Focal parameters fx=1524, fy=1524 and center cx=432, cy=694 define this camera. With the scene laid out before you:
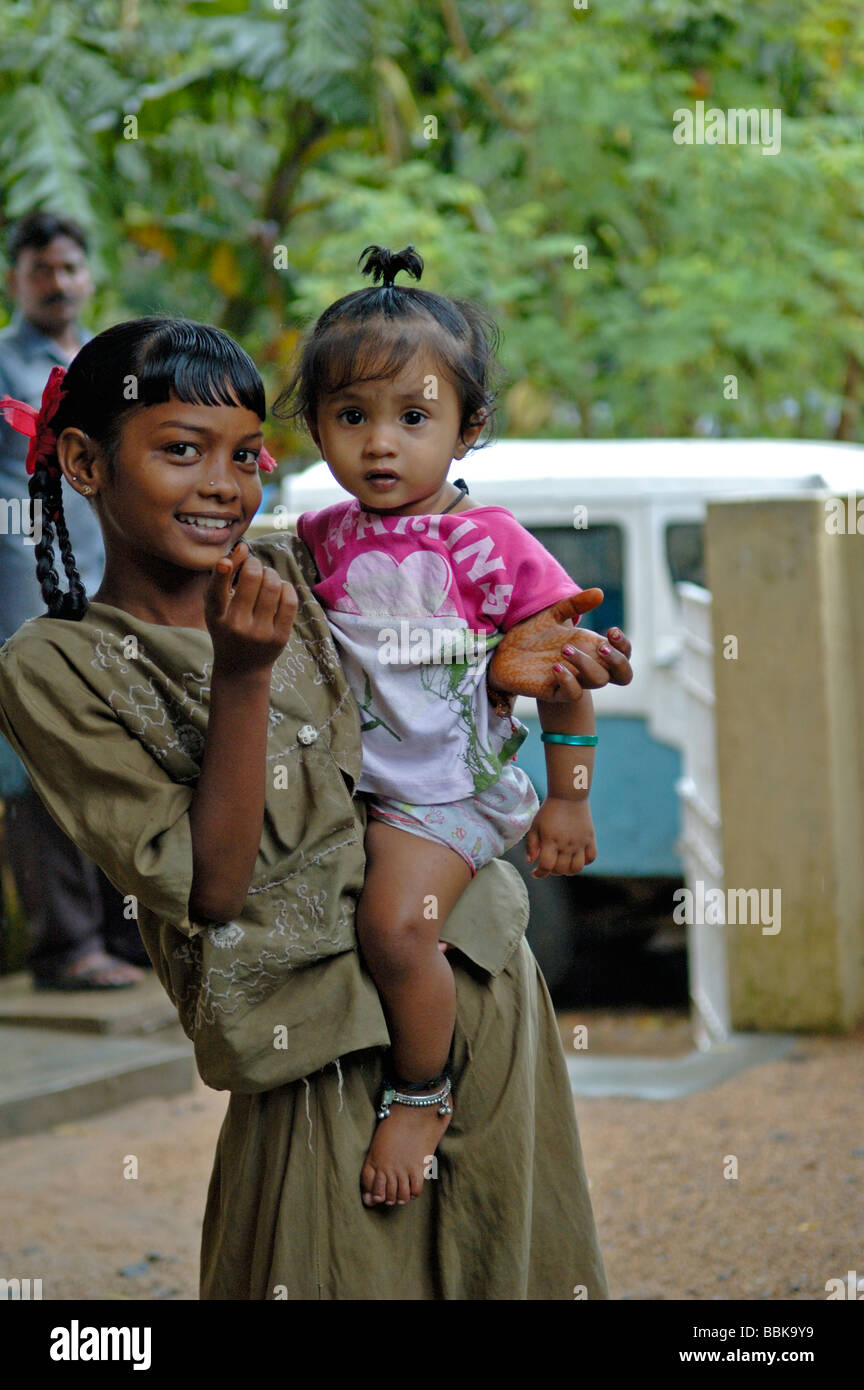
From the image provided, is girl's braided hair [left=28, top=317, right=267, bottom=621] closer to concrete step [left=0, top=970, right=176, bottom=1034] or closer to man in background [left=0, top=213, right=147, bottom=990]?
man in background [left=0, top=213, right=147, bottom=990]

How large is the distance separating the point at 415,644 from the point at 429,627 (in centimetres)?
3

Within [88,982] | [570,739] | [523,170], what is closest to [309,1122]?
[570,739]

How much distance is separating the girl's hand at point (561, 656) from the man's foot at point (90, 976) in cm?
375

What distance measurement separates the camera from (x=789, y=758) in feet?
17.2

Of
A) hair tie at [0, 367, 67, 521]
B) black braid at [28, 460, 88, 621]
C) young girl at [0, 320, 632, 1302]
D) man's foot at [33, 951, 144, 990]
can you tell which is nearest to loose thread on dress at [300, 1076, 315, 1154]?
young girl at [0, 320, 632, 1302]

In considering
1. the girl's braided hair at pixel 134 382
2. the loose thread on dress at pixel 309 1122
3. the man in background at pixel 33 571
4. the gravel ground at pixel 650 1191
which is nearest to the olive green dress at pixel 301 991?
the loose thread on dress at pixel 309 1122

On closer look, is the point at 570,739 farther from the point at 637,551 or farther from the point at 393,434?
the point at 637,551

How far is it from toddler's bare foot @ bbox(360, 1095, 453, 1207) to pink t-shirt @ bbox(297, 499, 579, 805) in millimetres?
368

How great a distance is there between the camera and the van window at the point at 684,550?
22.3 feet

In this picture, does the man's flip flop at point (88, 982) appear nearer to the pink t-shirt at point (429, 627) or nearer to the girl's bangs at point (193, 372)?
the pink t-shirt at point (429, 627)

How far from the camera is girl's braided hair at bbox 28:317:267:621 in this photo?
5.51ft

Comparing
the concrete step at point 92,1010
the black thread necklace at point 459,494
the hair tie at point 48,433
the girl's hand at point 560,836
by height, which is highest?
the hair tie at point 48,433

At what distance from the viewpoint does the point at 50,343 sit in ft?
16.4
